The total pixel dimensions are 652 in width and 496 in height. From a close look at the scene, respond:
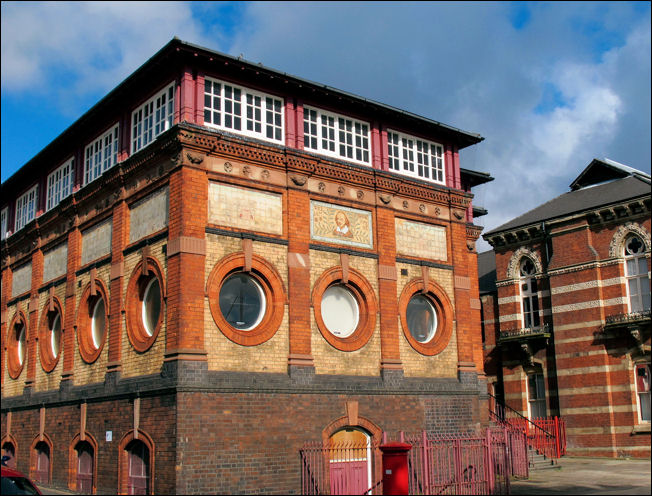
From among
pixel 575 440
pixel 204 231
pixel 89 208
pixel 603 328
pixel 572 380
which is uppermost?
pixel 89 208

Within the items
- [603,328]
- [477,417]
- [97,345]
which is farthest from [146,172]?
[603,328]

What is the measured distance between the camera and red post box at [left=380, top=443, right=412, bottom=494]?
17.1 meters

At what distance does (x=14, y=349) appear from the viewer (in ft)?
102

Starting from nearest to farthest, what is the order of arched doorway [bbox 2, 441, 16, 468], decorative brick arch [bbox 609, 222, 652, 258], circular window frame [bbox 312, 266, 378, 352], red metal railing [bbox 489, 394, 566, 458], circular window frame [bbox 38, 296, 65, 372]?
circular window frame [bbox 312, 266, 378, 352], circular window frame [bbox 38, 296, 65, 372], decorative brick arch [bbox 609, 222, 652, 258], arched doorway [bbox 2, 441, 16, 468], red metal railing [bbox 489, 394, 566, 458]

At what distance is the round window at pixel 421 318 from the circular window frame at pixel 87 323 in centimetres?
1000

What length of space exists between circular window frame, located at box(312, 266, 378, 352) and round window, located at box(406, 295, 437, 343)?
1.88 metres

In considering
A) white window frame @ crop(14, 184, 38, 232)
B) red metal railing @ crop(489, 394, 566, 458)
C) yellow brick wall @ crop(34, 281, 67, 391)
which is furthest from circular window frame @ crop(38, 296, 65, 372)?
red metal railing @ crop(489, 394, 566, 458)

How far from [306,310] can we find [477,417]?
7862 millimetres

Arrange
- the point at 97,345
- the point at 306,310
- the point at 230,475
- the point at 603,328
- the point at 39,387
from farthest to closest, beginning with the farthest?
the point at 603,328 → the point at 39,387 → the point at 97,345 → the point at 306,310 → the point at 230,475

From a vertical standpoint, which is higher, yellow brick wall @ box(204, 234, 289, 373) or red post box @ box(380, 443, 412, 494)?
yellow brick wall @ box(204, 234, 289, 373)

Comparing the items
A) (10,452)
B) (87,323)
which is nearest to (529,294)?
(87,323)

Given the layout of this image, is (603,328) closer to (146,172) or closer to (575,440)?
(575,440)

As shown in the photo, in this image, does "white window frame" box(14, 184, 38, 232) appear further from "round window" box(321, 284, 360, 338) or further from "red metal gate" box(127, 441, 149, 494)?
"round window" box(321, 284, 360, 338)

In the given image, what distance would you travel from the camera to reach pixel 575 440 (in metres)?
30.1
